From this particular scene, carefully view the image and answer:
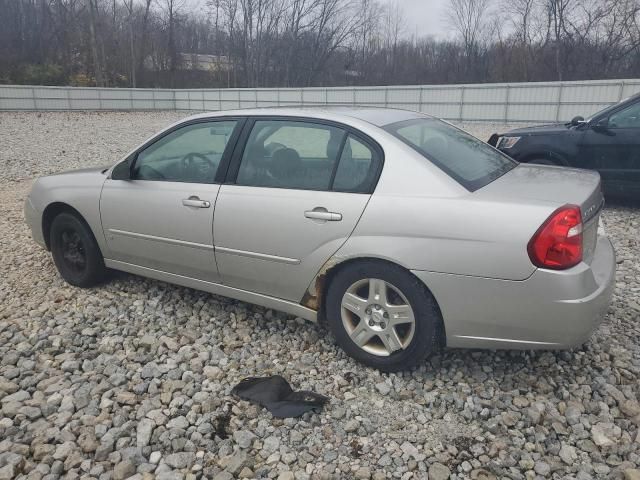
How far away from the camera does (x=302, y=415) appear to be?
2.71 metres

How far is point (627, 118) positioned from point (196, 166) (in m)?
5.69

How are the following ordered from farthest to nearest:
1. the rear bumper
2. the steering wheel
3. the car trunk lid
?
the steering wheel < the car trunk lid < the rear bumper

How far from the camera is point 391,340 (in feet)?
9.66

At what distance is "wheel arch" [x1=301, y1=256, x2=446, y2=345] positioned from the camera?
279 centimetres

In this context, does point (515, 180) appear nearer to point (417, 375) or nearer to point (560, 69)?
point (417, 375)

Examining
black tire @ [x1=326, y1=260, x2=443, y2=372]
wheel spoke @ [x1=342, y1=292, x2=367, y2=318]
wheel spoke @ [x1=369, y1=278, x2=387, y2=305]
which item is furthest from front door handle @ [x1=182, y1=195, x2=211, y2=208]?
wheel spoke @ [x1=369, y1=278, x2=387, y2=305]

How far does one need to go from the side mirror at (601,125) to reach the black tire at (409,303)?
513 cm

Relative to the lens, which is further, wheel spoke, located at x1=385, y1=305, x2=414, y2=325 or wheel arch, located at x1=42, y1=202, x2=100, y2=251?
wheel arch, located at x1=42, y1=202, x2=100, y2=251

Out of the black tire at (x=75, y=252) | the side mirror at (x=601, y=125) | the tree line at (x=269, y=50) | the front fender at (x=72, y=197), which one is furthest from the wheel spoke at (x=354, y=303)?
the tree line at (x=269, y=50)

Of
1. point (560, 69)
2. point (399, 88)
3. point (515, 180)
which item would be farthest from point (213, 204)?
point (560, 69)

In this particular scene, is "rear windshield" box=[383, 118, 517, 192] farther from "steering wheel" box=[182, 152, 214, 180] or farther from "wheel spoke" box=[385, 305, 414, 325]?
"steering wheel" box=[182, 152, 214, 180]

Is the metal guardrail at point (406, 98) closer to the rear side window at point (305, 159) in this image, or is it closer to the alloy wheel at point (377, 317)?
the rear side window at point (305, 159)

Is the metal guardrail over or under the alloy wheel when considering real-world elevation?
over

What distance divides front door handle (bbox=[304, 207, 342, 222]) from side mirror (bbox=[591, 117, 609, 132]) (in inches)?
207
